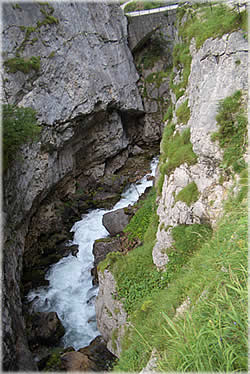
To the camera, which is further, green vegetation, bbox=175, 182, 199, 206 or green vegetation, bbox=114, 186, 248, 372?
green vegetation, bbox=175, 182, 199, 206

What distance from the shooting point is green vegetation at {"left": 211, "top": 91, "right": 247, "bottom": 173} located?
4.64m

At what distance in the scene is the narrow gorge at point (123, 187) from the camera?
346cm

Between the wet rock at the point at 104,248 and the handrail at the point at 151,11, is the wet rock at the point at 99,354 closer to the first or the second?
the wet rock at the point at 104,248

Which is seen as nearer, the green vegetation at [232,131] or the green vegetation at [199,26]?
the green vegetation at [232,131]

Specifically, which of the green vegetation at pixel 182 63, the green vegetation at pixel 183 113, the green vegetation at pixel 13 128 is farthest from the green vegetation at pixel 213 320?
the green vegetation at pixel 13 128

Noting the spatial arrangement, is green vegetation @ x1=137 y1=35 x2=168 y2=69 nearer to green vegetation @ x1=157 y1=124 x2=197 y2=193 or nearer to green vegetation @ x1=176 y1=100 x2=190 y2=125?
green vegetation @ x1=176 y1=100 x2=190 y2=125

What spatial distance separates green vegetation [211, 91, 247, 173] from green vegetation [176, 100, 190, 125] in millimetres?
1574

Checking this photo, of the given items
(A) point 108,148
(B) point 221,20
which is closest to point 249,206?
(B) point 221,20

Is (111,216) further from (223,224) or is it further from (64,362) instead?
(223,224)

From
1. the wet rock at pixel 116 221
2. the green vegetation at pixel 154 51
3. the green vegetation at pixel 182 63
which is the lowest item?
the wet rock at pixel 116 221

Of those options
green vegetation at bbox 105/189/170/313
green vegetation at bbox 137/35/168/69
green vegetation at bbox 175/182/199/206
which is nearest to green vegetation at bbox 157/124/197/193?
green vegetation at bbox 175/182/199/206

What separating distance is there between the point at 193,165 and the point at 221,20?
12.8ft

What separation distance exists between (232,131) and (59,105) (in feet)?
34.5

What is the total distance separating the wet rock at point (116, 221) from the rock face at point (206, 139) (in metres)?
4.96
